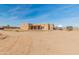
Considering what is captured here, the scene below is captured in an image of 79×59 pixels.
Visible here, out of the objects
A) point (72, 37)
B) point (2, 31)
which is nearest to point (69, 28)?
point (72, 37)

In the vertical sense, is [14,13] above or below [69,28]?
above

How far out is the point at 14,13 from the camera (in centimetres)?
223

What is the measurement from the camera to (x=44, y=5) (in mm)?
2242

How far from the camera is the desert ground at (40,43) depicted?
2221mm

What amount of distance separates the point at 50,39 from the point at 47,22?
0.73 ft

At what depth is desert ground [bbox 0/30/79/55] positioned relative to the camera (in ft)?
7.29

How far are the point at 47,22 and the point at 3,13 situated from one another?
0.57 m

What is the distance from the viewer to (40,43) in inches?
88.7
